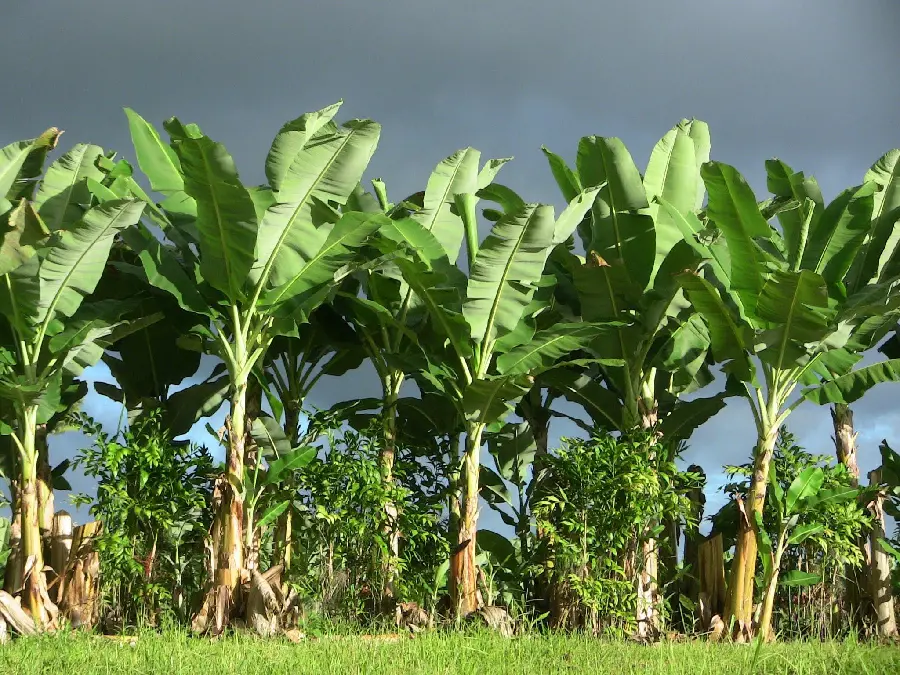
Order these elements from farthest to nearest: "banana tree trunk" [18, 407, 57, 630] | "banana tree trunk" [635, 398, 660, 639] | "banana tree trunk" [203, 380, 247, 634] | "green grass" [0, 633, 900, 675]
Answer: "banana tree trunk" [635, 398, 660, 639], "banana tree trunk" [18, 407, 57, 630], "banana tree trunk" [203, 380, 247, 634], "green grass" [0, 633, 900, 675]

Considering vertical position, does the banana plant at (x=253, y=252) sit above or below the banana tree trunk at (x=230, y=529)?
above

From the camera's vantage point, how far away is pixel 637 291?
Answer: 333 inches

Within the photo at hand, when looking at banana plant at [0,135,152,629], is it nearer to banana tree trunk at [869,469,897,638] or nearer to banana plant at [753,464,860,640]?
banana plant at [753,464,860,640]

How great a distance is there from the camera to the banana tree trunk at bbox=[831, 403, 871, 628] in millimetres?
9297

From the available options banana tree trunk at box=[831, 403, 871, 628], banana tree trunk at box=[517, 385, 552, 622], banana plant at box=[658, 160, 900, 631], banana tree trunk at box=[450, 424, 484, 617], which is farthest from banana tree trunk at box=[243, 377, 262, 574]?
banana tree trunk at box=[831, 403, 871, 628]

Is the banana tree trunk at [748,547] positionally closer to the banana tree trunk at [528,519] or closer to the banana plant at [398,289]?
A: the banana tree trunk at [528,519]

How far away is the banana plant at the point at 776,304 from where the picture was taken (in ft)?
25.3

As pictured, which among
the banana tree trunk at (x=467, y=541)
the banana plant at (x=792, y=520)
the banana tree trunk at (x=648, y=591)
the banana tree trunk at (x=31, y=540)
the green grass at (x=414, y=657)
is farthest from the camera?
the banana plant at (x=792, y=520)

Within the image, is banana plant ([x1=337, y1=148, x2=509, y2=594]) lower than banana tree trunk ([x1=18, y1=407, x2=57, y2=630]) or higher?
higher

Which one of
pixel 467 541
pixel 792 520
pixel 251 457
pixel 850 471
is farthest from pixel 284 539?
pixel 850 471

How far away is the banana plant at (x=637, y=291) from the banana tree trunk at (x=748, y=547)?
0.67 m

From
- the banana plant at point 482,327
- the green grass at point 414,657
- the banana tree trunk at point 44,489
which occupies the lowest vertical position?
the green grass at point 414,657

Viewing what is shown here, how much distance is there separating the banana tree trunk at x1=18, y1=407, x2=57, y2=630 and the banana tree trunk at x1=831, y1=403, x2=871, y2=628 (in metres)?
7.25

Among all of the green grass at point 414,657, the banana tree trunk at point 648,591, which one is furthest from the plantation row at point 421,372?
the green grass at point 414,657
